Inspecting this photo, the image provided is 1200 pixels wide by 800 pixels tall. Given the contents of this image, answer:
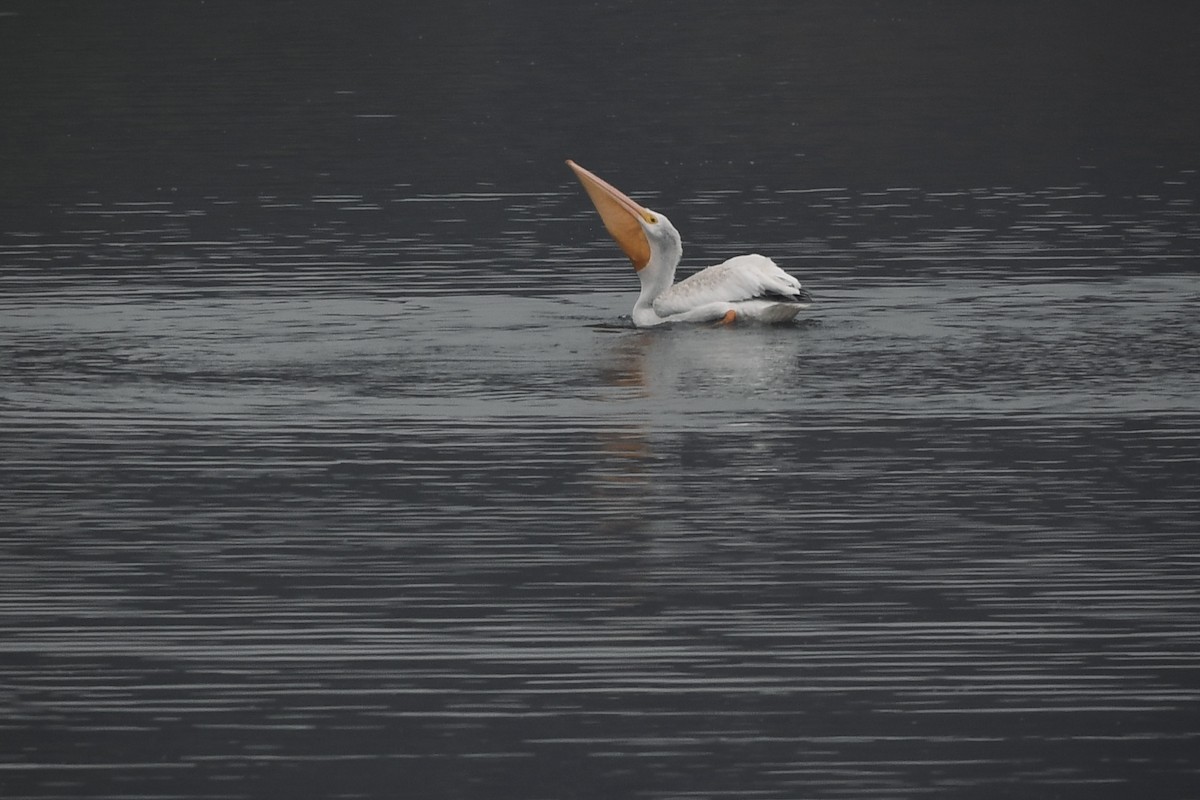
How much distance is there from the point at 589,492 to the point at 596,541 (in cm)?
96

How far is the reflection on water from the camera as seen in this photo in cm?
877

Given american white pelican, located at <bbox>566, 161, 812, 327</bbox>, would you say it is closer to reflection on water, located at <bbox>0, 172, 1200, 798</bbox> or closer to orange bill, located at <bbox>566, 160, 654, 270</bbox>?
orange bill, located at <bbox>566, 160, 654, 270</bbox>

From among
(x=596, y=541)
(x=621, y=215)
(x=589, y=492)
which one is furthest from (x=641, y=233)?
(x=596, y=541)

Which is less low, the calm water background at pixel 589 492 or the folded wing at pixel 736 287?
A: the folded wing at pixel 736 287

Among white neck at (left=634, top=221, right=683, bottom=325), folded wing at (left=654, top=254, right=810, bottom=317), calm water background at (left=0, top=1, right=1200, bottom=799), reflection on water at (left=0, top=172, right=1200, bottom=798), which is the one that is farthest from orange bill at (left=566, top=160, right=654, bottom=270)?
folded wing at (left=654, top=254, right=810, bottom=317)

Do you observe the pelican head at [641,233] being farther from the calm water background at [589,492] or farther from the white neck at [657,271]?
the calm water background at [589,492]

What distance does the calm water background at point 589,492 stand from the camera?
8.85 meters

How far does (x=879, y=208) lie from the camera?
25.3m

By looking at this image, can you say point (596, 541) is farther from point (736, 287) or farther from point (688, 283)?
point (688, 283)

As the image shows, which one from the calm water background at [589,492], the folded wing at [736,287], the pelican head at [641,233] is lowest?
the calm water background at [589,492]

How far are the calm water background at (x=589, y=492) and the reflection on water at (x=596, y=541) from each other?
3 cm

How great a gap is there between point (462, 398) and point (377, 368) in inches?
45.7

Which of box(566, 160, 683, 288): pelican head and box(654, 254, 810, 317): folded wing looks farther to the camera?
box(566, 160, 683, 288): pelican head

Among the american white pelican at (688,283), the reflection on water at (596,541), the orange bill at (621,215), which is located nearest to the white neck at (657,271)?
the american white pelican at (688,283)
